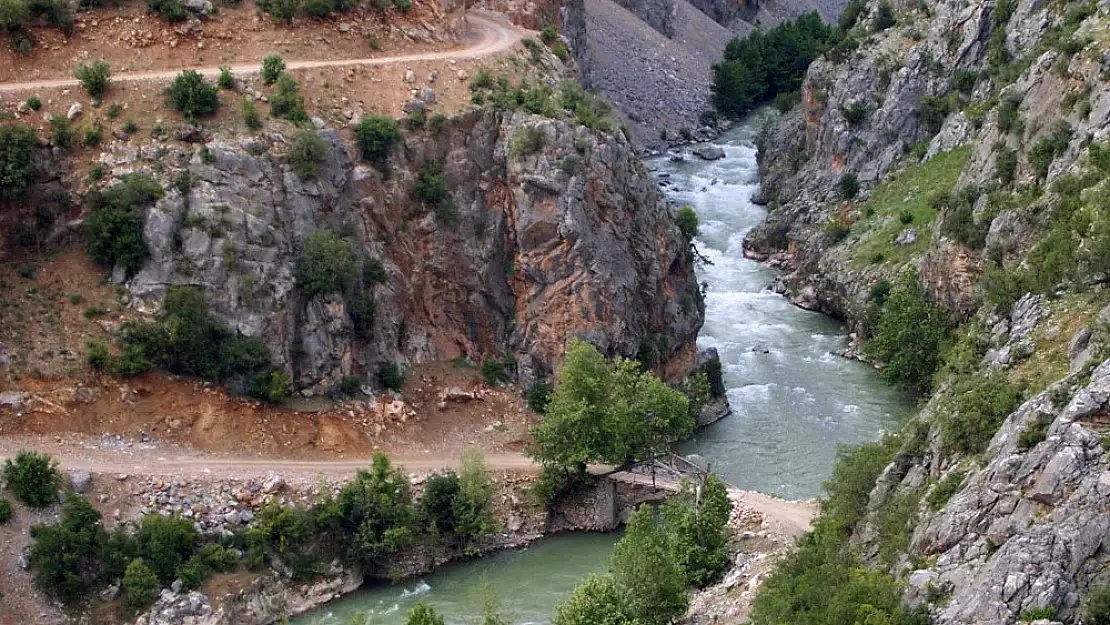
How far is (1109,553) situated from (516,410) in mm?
37740

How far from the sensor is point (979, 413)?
152ft

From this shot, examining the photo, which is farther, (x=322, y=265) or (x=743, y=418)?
(x=743, y=418)

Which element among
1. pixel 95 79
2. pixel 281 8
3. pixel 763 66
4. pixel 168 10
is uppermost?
pixel 281 8

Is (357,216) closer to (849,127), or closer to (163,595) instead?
(163,595)

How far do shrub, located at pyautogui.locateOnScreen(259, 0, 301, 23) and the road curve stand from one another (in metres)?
2.85

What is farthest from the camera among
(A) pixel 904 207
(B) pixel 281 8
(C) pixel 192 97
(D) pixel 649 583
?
(A) pixel 904 207

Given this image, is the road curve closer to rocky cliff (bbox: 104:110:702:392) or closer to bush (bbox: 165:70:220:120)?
bush (bbox: 165:70:220:120)

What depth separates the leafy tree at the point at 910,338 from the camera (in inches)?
3054

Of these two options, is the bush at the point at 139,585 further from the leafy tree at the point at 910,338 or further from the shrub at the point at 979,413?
the leafy tree at the point at 910,338

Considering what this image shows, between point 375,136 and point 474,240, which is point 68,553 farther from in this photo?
point 474,240

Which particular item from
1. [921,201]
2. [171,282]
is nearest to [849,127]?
[921,201]

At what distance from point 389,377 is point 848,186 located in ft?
141

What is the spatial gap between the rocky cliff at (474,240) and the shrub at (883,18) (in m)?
34.5

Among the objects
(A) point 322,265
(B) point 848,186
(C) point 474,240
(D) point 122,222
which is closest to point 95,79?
(D) point 122,222
